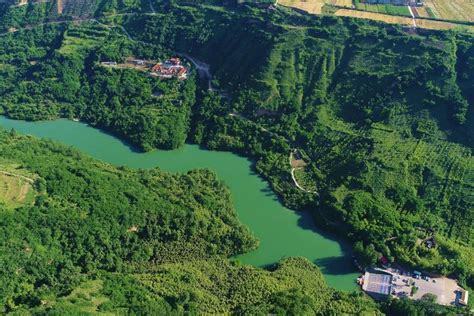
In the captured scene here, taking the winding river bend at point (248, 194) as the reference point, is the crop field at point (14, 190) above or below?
above

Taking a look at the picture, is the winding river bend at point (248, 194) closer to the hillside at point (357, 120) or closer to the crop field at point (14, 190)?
the hillside at point (357, 120)

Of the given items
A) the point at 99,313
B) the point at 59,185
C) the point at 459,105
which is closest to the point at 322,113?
the point at 459,105

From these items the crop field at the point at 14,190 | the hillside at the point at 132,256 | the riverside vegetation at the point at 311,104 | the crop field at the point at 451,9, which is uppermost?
the crop field at the point at 451,9

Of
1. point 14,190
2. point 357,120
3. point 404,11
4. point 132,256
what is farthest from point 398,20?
point 14,190

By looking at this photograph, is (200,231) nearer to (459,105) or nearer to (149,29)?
(459,105)

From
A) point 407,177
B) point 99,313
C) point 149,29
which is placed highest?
point 149,29

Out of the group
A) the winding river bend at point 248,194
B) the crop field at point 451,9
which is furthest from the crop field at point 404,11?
the winding river bend at point 248,194

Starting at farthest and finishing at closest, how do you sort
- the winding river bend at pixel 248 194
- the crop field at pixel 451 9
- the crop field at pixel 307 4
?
the crop field at pixel 307 4
the crop field at pixel 451 9
the winding river bend at pixel 248 194

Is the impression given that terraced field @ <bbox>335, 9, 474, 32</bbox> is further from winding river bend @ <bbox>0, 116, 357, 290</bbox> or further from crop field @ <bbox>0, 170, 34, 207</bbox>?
crop field @ <bbox>0, 170, 34, 207</bbox>
